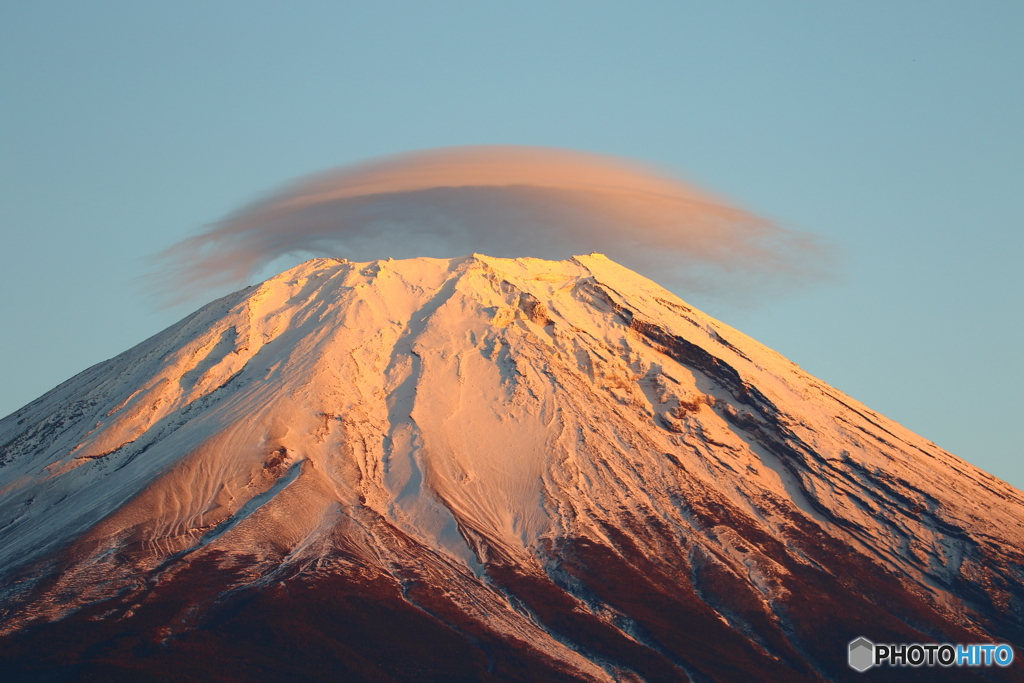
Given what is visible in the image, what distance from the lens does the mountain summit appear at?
10481 cm

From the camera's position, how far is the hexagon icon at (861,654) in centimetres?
10928

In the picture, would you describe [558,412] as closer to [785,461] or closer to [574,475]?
[574,475]

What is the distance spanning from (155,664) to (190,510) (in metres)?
28.0

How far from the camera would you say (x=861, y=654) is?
11019 cm

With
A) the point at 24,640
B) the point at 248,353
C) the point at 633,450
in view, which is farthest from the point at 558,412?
the point at 24,640
